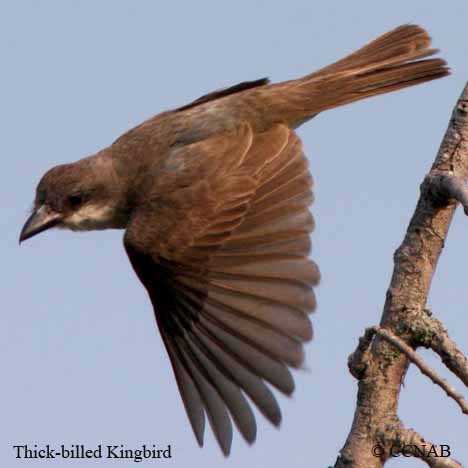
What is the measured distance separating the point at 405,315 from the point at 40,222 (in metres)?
3.06

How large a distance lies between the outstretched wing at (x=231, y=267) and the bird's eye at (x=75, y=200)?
23.6 inches

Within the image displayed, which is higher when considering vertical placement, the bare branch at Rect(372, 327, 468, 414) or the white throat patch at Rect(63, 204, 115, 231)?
the white throat patch at Rect(63, 204, 115, 231)

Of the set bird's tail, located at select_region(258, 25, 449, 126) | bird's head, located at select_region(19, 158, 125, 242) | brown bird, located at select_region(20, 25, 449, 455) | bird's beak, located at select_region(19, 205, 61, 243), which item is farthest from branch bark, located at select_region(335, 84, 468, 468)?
bird's beak, located at select_region(19, 205, 61, 243)

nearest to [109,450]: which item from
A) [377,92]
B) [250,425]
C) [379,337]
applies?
[250,425]

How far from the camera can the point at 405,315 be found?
353 centimetres

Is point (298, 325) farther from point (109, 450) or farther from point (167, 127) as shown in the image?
point (167, 127)

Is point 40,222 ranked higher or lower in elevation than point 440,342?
higher

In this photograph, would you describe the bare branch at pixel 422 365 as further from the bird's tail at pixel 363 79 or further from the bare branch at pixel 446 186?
the bird's tail at pixel 363 79

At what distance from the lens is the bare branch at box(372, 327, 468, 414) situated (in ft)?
10.3

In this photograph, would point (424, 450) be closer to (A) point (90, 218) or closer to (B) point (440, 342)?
(B) point (440, 342)

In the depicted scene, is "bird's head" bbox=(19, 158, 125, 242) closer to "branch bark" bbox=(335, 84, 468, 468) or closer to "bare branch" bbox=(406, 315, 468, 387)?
"branch bark" bbox=(335, 84, 468, 468)

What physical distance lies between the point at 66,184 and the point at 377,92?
1999 mm

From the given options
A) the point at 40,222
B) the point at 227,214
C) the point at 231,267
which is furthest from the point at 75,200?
the point at 231,267

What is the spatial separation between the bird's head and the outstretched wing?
1.76ft
